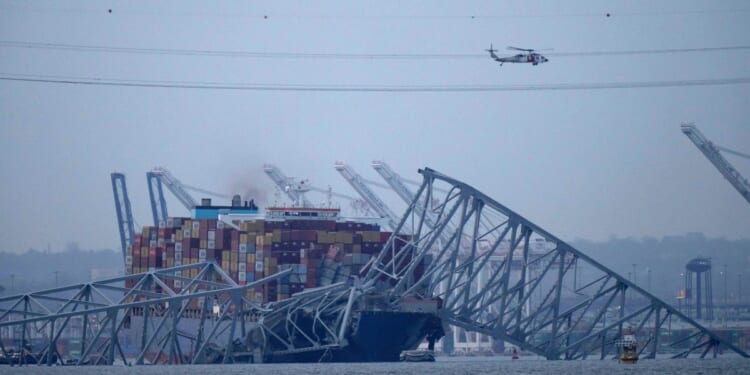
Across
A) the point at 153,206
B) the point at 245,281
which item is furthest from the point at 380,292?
the point at 153,206

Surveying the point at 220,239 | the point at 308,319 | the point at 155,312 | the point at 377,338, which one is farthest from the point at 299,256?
the point at 377,338

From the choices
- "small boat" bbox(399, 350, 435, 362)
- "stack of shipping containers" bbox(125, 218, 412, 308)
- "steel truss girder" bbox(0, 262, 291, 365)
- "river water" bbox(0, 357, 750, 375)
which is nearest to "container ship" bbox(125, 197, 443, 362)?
"stack of shipping containers" bbox(125, 218, 412, 308)

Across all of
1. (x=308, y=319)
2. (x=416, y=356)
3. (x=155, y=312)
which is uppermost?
(x=155, y=312)

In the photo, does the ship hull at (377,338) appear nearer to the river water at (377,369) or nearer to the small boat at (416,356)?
the river water at (377,369)

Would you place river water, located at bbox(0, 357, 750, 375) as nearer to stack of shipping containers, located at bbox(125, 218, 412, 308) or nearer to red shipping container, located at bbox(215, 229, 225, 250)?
stack of shipping containers, located at bbox(125, 218, 412, 308)

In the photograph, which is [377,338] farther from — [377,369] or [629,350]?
[629,350]

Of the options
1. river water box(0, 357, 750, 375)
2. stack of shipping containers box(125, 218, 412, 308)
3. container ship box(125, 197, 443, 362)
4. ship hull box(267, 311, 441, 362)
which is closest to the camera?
river water box(0, 357, 750, 375)

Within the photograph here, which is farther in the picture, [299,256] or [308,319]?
[299,256]

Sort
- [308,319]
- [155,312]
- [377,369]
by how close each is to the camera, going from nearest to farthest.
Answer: [377,369] < [308,319] < [155,312]
